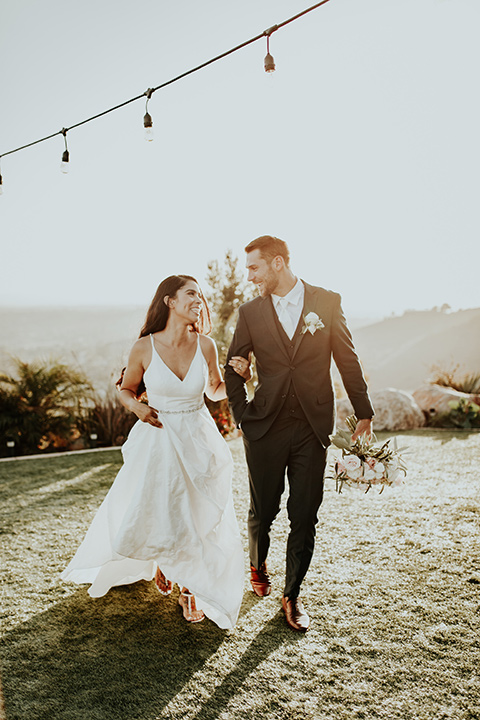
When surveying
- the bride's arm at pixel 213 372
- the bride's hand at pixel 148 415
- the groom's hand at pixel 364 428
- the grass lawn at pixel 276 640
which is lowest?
the grass lawn at pixel 276 640

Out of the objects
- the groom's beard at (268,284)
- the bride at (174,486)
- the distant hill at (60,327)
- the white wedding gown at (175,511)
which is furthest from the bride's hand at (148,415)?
the distant hill at (60,327)

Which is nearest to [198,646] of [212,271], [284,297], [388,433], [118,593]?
[118,593]

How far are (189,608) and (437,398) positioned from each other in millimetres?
7646

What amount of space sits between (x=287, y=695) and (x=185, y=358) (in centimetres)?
176

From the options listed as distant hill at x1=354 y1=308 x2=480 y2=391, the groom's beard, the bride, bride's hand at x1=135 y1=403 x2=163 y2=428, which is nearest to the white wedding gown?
the bride

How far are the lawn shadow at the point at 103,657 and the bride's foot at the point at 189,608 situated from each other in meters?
0.04

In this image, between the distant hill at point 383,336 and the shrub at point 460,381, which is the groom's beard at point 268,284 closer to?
the shrub at point 460,381

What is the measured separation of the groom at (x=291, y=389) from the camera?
2.90 m

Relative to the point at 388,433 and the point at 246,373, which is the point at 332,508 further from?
the point at 388,433

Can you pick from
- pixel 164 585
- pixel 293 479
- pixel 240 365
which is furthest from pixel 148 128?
pixel 164 585

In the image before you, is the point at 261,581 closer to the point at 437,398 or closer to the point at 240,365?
Answer: the point at 240,365

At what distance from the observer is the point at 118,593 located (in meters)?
3.26

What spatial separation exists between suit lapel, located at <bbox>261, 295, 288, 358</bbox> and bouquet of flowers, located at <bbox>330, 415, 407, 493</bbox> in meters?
0.58

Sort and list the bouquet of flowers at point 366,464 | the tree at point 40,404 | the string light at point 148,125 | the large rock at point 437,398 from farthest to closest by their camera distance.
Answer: the large rock at point 437,398 → the tree at point 40,404 → the string light at point 148,125 → the bouquet of flowers at point 366,464
